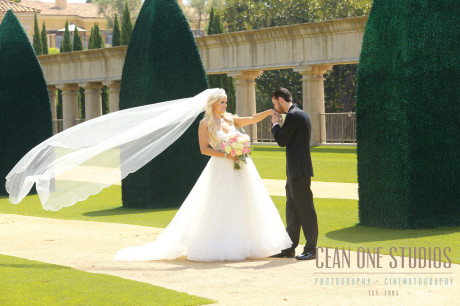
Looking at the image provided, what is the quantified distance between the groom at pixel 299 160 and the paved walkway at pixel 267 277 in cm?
35

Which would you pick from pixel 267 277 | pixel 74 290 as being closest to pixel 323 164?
pixel 267 277

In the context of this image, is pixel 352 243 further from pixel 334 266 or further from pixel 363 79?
pixel 363 79

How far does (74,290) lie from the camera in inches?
320

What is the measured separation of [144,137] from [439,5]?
4.92 m

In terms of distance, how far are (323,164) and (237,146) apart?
14.9m

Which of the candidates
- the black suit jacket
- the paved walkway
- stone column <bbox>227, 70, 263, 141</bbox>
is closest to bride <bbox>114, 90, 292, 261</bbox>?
the paved walkway

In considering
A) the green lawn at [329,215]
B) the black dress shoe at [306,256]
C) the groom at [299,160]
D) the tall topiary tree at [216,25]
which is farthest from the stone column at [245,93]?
the black dress shoe at [306,256]

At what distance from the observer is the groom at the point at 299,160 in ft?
31.9

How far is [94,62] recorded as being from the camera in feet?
131

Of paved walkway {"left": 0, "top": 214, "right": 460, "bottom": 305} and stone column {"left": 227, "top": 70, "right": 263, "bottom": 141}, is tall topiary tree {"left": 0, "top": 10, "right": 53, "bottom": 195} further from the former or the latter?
stone column {"left": 227, "top": 70, "right": 263, "bottom": 141}

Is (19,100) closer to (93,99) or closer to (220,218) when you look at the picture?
(220,218)

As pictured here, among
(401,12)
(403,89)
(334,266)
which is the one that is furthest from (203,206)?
(401,12)

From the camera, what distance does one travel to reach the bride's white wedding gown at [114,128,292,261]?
9812mm

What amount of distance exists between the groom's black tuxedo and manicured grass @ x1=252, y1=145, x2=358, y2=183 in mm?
11024
